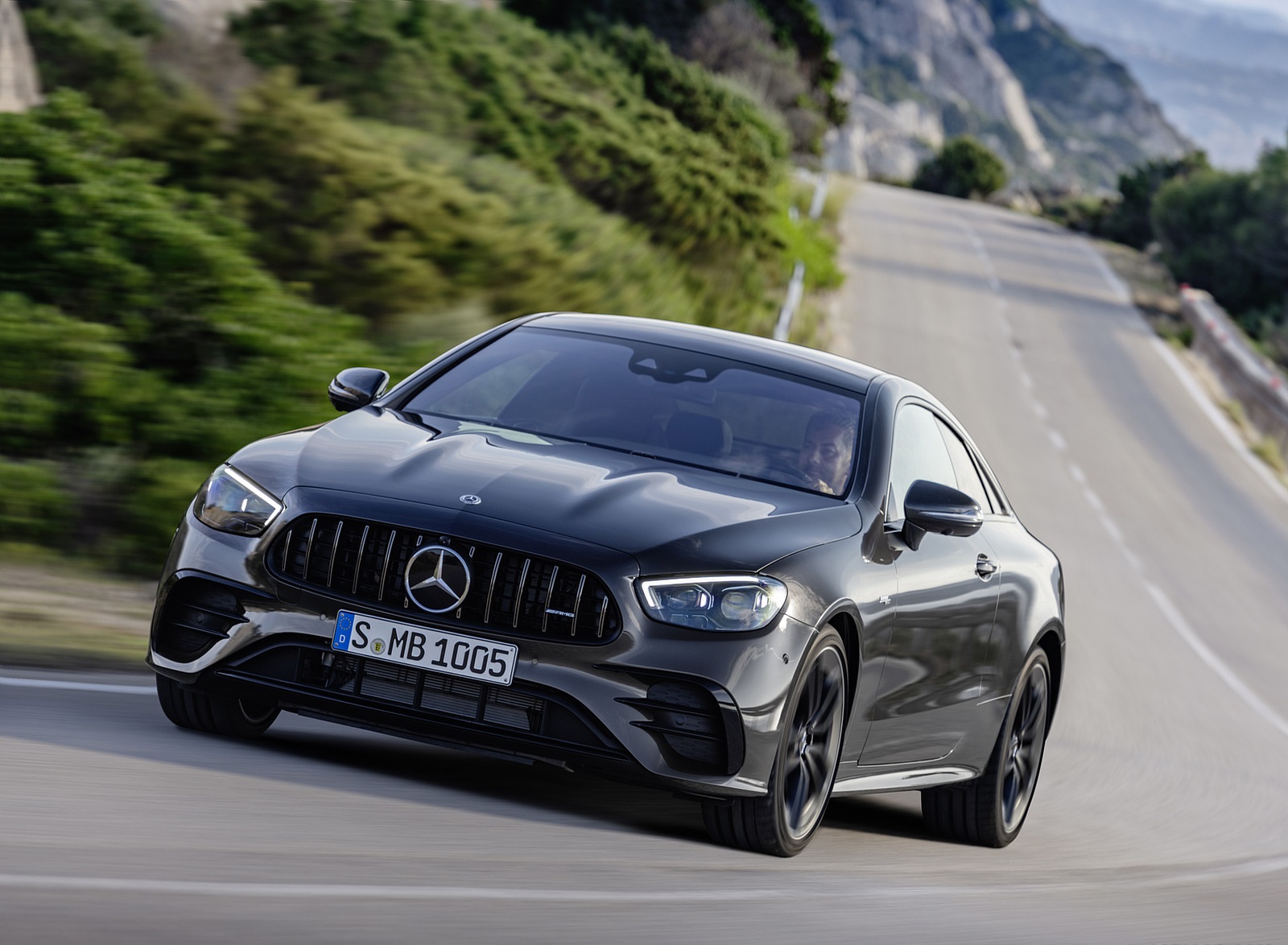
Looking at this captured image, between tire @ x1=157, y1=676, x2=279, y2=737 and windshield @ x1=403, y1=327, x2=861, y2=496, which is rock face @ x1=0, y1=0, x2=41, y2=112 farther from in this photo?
tire @ x1=157, y1=676, x2=279, y2=737

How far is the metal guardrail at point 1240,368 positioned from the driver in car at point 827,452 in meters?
27.5

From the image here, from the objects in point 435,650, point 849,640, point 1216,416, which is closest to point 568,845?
point 435,650

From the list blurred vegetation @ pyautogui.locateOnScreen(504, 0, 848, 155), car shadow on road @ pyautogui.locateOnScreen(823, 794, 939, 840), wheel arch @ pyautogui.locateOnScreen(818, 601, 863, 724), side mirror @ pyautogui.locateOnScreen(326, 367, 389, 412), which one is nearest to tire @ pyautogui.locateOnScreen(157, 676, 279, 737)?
side mirror @ pyautogui.locateOnScreen(326, 367, 389, 412)

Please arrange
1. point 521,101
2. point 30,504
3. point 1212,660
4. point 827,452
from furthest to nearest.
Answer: point 521,101
point 1212,660
point 30,504
point 827,452

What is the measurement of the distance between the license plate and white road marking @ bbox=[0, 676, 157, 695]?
69.9 inches

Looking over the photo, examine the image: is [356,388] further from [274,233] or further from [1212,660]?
[1212,660]

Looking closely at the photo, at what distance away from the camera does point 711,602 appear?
5215 mm

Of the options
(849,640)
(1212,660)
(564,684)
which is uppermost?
(564,684)

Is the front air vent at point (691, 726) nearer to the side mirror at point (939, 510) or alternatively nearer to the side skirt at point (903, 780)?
the side skirt at point (903, 780)

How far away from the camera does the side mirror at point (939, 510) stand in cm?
610

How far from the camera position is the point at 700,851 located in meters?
5.48

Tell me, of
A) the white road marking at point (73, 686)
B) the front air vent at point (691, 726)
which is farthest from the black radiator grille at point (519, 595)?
the white road marking at point (73, 686)

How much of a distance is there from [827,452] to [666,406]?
21.3 inches

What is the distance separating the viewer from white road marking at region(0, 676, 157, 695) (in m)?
6.55
